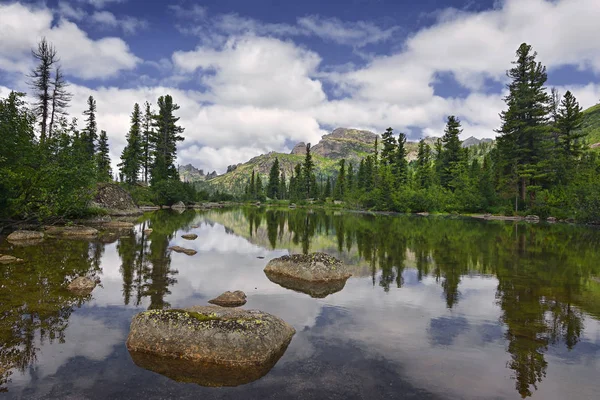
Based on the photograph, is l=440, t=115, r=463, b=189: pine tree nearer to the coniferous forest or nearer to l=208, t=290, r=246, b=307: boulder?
the coniferous forest

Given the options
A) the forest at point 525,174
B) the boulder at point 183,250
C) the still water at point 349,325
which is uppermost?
the forest at point 525,174

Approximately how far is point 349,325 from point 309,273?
5376 millimetres

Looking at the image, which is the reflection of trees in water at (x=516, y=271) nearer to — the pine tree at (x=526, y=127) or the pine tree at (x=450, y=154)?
the pine tree at (x=526, y=127)

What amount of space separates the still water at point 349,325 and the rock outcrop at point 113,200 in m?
28.4

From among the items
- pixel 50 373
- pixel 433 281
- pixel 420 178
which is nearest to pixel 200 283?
pixel 50 373

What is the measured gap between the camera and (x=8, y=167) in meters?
21.5

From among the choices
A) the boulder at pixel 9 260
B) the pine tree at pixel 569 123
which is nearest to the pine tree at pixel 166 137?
the boulder at pixel 9 260

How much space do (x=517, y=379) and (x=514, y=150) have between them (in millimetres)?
68388

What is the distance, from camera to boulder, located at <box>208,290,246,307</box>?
37.3 feet

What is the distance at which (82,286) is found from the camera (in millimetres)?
12344

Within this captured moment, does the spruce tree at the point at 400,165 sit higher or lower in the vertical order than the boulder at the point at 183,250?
higher

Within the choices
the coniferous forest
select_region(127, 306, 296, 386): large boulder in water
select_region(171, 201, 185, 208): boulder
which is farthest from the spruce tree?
select_region(127, 306, 296, 386): large boulder in water

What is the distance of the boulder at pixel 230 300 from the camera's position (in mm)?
11375

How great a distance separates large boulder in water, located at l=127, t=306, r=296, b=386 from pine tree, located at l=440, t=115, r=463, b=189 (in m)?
88.3
